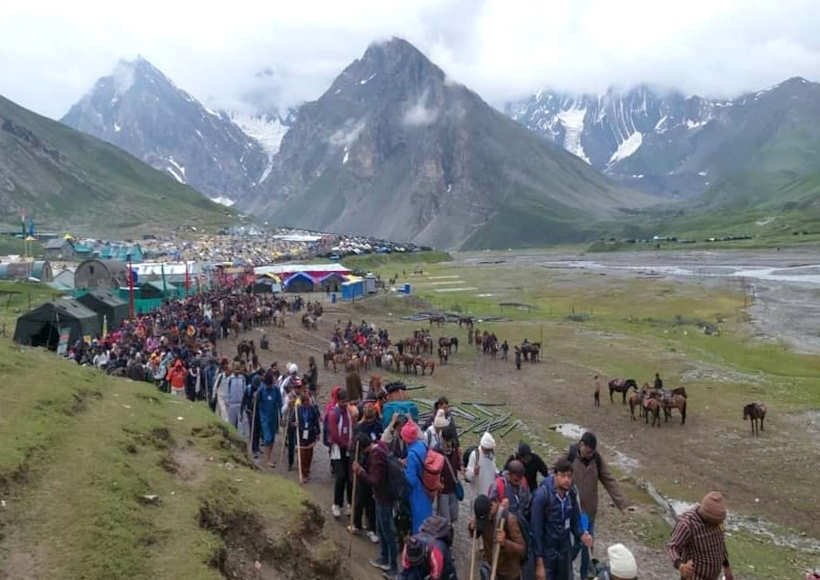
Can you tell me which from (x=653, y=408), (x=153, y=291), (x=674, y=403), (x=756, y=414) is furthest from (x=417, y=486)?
(x=153, y=291)

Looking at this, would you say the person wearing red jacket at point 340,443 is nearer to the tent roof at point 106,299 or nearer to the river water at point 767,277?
the tent roof at point 106,299

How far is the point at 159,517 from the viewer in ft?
32.9

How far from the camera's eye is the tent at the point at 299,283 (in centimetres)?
8582

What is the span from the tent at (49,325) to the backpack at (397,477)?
2844 centimetres

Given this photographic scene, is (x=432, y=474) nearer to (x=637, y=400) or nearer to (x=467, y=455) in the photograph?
(x=467, y=455)

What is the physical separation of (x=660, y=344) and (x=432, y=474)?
3988 centimetres

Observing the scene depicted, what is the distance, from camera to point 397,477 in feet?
34.6

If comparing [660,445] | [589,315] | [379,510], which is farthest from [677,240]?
[379,510]

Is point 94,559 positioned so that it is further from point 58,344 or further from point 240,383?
point 58,344

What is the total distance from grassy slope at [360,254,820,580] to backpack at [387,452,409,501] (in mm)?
7099

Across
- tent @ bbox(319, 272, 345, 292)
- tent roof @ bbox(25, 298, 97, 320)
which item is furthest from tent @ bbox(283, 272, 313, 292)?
tent roof @ bbox(25, 298, 97, 320)

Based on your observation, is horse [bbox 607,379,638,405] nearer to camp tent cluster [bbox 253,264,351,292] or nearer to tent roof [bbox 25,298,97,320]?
tent roof [bbox 25,298,97,320]

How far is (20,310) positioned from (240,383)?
40.1m

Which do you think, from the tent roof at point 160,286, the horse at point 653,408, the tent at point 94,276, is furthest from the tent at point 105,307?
the horse at point 653,408
